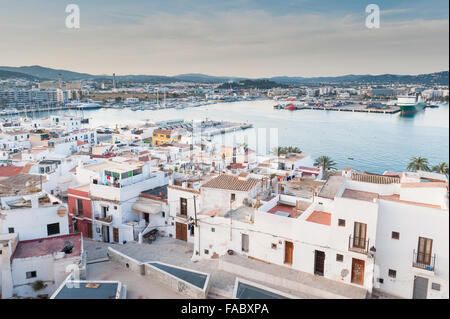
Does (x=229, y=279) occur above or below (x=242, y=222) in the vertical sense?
below

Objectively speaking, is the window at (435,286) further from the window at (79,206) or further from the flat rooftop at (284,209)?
the window at (79,206)

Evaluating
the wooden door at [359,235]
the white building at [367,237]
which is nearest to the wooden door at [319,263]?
the white building at [367,237]

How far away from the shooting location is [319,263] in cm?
511

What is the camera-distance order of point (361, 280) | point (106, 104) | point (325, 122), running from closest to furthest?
1. point (361, 280)
2. point (325, 122)
3. point (106, 104)

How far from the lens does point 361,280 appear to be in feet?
15.7

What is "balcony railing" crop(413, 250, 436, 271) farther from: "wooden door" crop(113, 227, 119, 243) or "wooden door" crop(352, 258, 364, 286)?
"wooden door" crop(113, 227, 119, 243)

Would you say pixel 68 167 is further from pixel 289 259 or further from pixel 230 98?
pixel 230 98

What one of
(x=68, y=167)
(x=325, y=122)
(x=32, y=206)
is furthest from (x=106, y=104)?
(x=32, y=206)

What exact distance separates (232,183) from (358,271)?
319 centimetres

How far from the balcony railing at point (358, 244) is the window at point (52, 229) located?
5.24m

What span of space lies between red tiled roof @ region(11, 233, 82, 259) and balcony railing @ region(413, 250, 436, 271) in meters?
4.88

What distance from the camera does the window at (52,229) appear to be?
676 cm

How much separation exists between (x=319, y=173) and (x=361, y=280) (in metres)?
7.83
